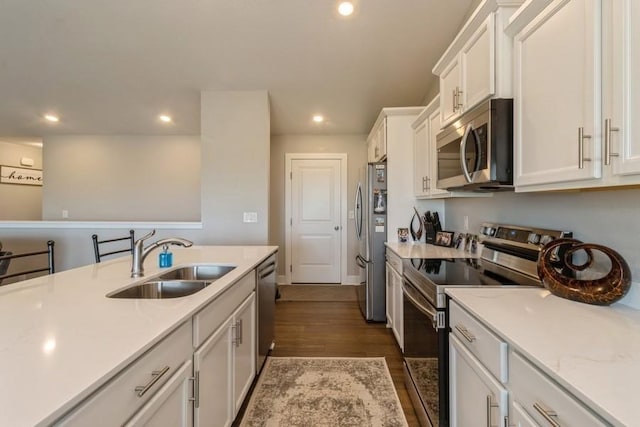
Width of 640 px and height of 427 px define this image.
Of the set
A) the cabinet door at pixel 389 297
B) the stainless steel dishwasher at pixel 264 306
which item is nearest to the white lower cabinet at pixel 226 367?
the stainless steel dishwasher at pixel 264 306

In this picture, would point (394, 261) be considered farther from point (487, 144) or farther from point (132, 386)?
point (132, 386)

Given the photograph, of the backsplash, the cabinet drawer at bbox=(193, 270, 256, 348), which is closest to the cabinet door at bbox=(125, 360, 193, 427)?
the cabinet drawer at bbox=(193, 270, 256, 348)

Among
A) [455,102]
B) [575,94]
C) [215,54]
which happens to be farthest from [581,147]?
[215,54]

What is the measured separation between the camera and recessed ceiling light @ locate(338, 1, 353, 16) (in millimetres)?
2479

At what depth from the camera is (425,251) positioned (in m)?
2.54

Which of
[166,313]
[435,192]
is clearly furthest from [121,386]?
[435,192]

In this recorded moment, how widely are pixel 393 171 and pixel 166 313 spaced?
2.61 m

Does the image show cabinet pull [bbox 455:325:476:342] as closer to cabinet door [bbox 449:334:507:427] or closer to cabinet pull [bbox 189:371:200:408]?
cabinet door [bbox 449:334:507:427]

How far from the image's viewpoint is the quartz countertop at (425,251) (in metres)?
2.30

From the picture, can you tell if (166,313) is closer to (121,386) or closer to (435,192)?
(121,386)

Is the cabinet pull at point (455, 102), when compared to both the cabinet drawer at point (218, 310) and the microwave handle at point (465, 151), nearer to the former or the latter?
the microwave handle at point (465, 151)

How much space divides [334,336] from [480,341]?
2.03 meters

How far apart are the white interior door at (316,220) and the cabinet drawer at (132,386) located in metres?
3.79

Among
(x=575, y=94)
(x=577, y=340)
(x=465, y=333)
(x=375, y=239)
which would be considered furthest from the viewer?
(x=375, y=239)
